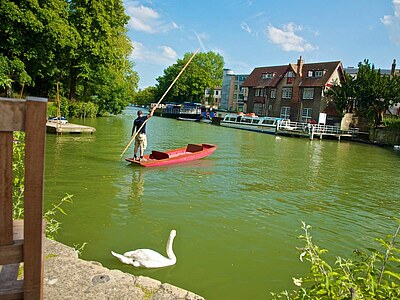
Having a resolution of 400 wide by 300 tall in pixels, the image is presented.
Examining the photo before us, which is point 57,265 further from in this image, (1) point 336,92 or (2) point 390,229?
(1) point 336,92

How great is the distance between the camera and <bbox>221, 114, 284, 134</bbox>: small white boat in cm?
3854

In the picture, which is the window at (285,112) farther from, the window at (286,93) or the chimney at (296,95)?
the window at (286,93)

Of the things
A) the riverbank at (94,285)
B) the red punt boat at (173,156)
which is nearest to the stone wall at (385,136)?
the red punt boat at (173,156)

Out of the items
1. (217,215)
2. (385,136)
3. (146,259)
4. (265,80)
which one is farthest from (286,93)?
(146,259)

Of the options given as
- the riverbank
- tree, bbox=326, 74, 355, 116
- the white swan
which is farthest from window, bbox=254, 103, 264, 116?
the riverbank

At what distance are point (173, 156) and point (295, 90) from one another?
37.1m

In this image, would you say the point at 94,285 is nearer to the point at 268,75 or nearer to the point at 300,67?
the point at 300,67

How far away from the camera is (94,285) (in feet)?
9.73

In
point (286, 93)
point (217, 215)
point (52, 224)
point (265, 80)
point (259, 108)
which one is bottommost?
point (217, 215)

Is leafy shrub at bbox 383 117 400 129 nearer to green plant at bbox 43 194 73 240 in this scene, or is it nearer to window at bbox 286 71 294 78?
window at bbox 286 71 294 78

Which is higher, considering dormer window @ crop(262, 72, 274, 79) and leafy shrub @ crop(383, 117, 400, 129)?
dormer window @ crop(262, 72, 274, 79)

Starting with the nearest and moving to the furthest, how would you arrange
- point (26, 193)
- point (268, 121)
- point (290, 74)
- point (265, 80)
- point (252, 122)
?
1. point (26, 193)
2. point (268, 121)
3. point (252, 122)
4. point (290, 74)
5. point (265, 80)

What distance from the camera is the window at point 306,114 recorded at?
1750 inches

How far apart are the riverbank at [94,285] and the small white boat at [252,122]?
35.3m
